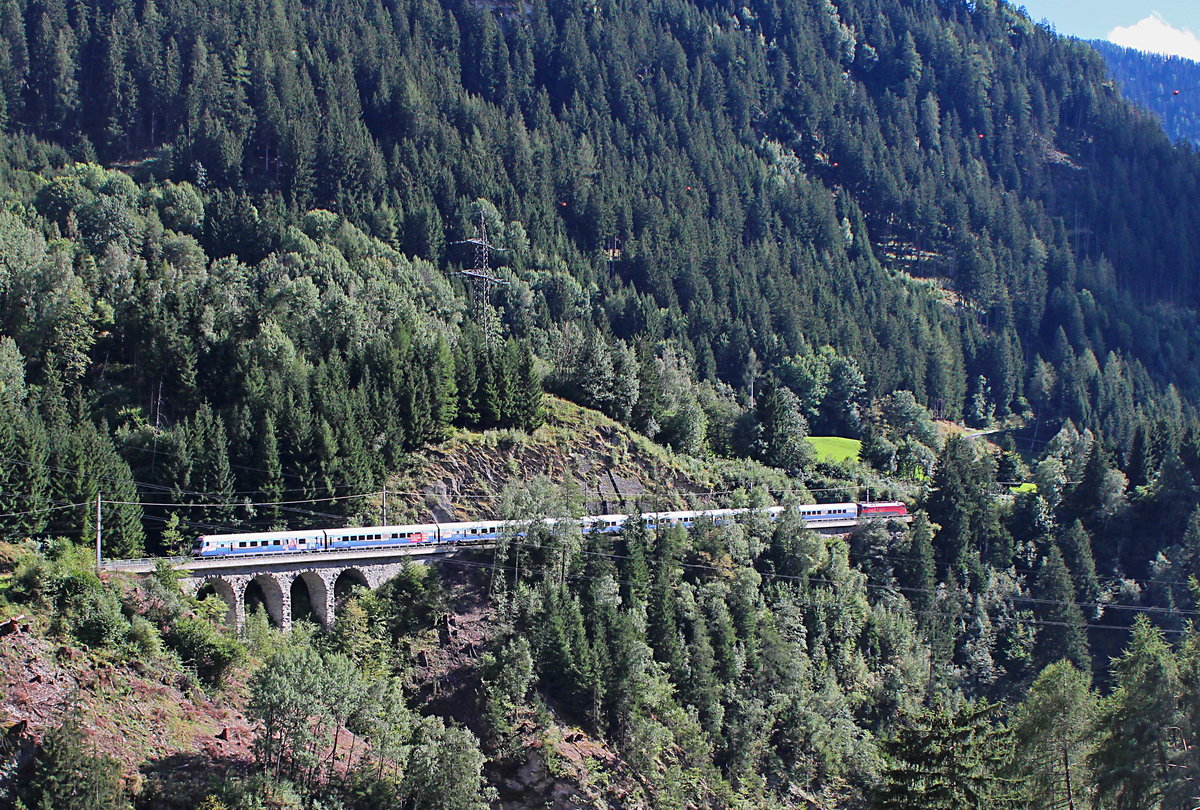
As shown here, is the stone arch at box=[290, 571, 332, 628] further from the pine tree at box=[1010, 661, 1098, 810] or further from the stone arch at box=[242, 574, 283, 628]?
the pine tree at box=[1010, 661, 1098, 810]

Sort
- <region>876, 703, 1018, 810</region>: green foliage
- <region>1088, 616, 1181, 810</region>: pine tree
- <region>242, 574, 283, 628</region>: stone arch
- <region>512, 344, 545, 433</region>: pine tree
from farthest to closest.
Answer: <region>512, 344, 545, 433</region>: pine tree < <region>242, 574, 283, 628</region>: stone arch < <region>1088, 616, 1181, 810</region>: pine tree < <region>876, 703, 1018, 810</region>: green foliage

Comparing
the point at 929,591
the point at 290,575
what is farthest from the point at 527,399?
the point at 929,591

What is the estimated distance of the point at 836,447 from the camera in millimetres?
112312

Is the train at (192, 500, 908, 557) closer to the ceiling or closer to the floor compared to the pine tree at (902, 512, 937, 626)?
closer to the ceiling

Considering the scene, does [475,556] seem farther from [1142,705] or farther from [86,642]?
[1142,705]

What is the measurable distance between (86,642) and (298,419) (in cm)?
1974

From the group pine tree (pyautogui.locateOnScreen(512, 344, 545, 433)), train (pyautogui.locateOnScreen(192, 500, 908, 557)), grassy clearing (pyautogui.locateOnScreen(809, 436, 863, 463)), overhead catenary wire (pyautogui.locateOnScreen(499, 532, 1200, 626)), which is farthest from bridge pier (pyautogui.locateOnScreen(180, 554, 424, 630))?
grassy clearing (pyautogui.locateOnScreen(809, 436, 863, 463))

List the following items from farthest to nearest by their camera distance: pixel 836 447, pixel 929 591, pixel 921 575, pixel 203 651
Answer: pixel 836 447 < pixel 921 575 < pixel 929 591 < pixel 203 651

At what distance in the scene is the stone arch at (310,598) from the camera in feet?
205

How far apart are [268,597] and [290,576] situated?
65.4 inches

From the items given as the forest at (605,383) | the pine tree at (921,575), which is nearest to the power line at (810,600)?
the forest at (605,383)

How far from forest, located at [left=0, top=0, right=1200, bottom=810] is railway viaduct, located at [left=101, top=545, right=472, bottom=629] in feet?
5.18

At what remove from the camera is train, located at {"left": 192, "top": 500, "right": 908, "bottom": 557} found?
60.4m

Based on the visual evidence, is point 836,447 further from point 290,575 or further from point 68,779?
point 68,779
